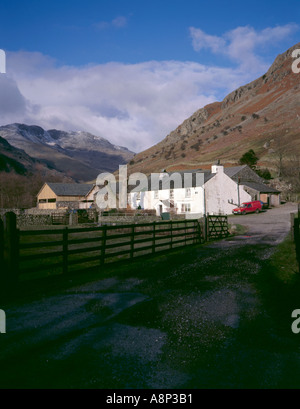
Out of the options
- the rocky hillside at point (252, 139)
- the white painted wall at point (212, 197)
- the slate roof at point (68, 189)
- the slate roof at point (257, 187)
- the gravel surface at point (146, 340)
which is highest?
the rocky hillside at point (252, 139)

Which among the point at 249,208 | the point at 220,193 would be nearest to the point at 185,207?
the point at 220,193

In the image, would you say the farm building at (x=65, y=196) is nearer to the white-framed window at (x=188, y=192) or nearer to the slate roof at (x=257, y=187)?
the white-framed window at (x=188, y=192)

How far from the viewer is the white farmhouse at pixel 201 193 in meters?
48.8

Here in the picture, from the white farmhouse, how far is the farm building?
17776mm

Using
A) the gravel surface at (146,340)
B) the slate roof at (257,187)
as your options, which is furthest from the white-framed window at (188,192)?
the gravel surface at (146,340)

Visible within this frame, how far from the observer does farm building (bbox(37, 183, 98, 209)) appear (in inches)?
3000

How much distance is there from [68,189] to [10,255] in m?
76.1

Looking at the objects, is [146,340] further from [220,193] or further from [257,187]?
[257,187]

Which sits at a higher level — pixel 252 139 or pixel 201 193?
pixel 252 139

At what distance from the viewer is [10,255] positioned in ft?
24.8

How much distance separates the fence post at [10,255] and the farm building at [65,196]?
67477mm
